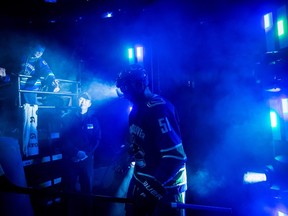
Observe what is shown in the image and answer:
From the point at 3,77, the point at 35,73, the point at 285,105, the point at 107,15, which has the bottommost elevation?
the point at 285,105

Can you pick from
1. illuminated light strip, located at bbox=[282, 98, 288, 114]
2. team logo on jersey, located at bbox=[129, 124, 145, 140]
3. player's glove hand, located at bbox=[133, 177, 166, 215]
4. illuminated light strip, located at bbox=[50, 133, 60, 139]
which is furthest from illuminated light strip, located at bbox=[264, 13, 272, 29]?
illuminated light strip, located at bbox=[50, 133, 60, 139]

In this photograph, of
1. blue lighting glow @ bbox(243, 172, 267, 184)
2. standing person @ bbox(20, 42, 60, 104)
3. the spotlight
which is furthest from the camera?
the spotlight

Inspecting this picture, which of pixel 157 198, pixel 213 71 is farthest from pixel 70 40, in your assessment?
pixel 157 198

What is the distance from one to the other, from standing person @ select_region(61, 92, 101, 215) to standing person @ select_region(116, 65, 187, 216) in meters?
3.18

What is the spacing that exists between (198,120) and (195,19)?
228cm

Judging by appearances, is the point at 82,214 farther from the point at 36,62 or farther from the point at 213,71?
the point at 213,71

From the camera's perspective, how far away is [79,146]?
5703 mm

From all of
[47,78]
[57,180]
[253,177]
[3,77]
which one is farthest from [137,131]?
[47,78]

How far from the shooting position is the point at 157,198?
2047 millimetres

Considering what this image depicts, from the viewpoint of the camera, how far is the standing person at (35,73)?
5297 millimetres

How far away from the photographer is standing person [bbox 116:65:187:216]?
2.08 metres

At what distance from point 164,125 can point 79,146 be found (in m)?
4.05

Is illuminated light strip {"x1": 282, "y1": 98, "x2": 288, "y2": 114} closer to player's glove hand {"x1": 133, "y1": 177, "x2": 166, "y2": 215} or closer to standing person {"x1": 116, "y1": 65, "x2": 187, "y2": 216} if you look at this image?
standing person {"x1": 116, "y1": 65, "x2": 187, "y2": 216}

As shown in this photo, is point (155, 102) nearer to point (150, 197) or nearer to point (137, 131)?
point (137, 131)
